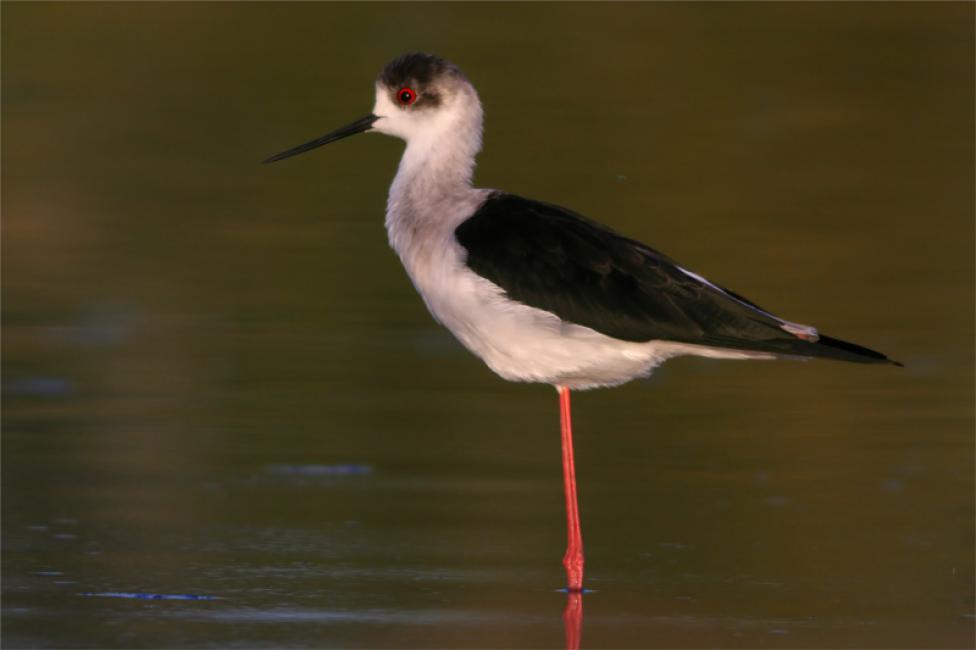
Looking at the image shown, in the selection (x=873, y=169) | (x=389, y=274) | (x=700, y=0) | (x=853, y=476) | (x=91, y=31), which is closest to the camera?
(x=853, y=476)

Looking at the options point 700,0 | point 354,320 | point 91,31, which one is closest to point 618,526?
point 354,320

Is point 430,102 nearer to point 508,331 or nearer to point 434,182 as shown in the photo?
point 434,182

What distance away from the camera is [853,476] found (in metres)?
5.77

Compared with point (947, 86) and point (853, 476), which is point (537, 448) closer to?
point (853, 476)

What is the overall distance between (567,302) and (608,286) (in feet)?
0.39

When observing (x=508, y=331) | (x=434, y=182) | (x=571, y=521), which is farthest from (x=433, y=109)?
(x=571, y=521)

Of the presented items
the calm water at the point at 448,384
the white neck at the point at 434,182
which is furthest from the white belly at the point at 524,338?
the calm water at the point at 448,384

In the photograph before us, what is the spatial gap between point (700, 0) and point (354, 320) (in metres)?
9.05

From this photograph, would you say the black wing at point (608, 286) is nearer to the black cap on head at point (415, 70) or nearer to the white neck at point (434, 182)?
the white neck at point (434, 182)

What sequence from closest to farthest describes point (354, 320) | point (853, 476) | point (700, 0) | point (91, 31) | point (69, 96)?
point (853, 476)
point (354, 320)
point (69, 96)
point (91, 31)
point (700, 0)

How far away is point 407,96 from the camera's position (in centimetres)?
589

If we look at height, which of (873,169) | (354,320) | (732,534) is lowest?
(732,534)

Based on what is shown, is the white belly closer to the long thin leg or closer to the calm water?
the long thin leg

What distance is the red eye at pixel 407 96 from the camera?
587 cm
